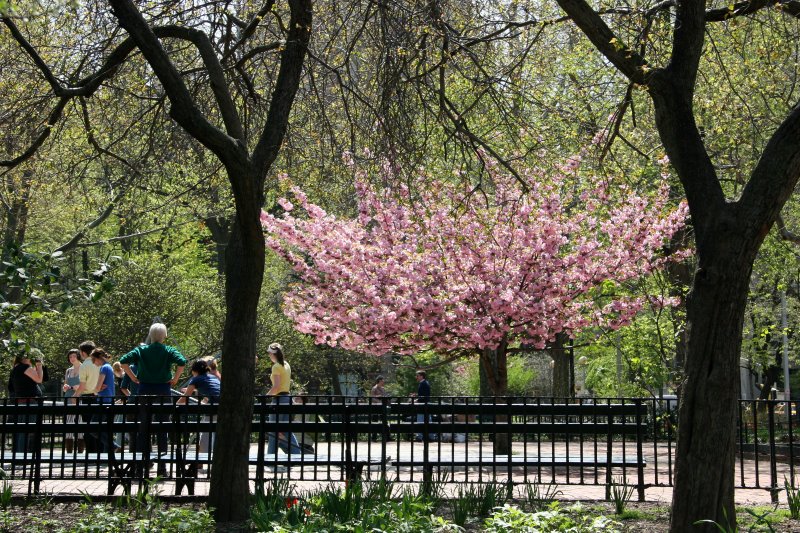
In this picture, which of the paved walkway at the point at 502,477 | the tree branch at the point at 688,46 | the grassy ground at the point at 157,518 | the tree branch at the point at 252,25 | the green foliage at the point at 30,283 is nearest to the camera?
the green foliage at the point at 30,283

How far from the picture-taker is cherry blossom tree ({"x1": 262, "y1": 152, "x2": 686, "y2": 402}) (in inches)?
739

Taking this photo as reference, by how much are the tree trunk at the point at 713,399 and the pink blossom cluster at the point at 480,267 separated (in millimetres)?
10452

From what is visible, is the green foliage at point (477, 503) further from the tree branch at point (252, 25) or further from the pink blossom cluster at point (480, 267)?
the pink blossom cluster at point (480, 267)

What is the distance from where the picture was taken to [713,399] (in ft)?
22.8

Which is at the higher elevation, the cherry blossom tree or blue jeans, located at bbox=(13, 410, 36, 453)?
the cherry blossom tree

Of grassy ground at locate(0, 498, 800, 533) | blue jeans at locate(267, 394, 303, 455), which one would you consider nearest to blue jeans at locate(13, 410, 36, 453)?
grassy ground at locate(0, 498, 800, 533)

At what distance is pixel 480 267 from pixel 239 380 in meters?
11.1

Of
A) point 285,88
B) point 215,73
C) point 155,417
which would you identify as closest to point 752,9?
point 285,88

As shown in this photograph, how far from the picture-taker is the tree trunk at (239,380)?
8305 millimetres

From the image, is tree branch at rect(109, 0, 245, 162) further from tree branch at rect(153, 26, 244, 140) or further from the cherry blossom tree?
the cherry blossom tree

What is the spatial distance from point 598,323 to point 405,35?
38.4ft

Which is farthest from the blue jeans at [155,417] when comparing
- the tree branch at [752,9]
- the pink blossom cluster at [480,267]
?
the tree branch at [752,9]

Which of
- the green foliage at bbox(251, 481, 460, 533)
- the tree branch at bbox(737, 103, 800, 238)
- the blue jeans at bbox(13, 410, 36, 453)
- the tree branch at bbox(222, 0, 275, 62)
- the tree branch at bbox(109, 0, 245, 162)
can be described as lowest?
the green foliage at bbox(251, 481, 460, 533)

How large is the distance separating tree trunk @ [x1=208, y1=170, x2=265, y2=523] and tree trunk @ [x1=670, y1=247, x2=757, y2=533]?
3471 mm
